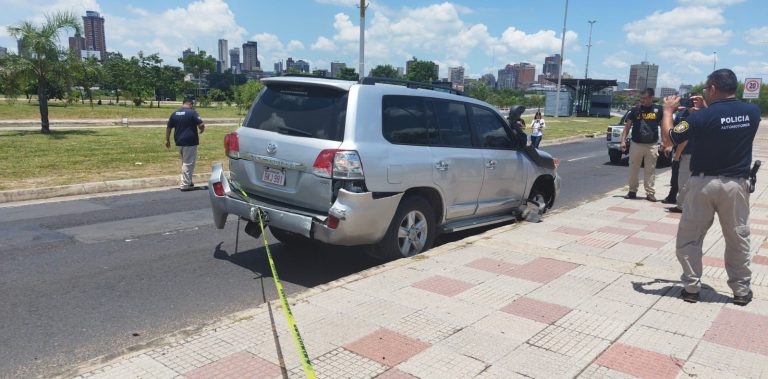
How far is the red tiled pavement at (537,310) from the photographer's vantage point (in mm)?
4078

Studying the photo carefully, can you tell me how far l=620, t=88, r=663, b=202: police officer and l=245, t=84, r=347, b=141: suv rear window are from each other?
6.20 metres

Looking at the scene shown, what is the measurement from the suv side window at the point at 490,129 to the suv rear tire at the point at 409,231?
1261mm

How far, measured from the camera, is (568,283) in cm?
490

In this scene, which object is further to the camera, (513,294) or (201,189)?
(201,189)

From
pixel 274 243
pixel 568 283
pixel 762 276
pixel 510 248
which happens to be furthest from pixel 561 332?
pixel 274 243

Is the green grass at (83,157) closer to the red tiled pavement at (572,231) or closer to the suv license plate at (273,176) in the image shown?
the suv license plate at (273,176)

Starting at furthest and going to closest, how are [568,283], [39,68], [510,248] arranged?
[39,68]
[510,248]
[568,283]

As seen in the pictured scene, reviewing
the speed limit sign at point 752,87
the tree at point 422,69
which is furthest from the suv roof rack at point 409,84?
the tree at point 422,69

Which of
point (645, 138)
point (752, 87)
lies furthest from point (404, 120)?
point (752, 87)

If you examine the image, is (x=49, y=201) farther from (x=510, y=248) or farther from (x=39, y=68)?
(x=39, y=68)

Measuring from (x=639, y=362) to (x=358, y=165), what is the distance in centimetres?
260

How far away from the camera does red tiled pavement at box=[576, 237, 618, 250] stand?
6.36 m

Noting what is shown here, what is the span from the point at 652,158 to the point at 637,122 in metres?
0.70

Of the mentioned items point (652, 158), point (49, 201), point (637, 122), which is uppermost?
point (637, 122)
